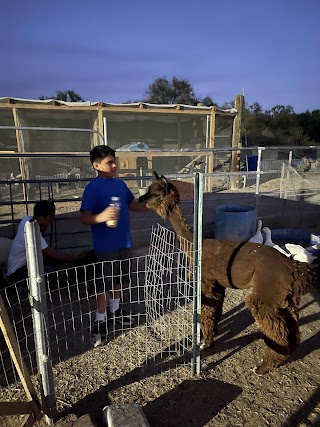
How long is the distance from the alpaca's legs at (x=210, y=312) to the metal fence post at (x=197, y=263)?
335 millimetres

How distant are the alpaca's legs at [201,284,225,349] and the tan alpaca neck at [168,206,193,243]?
525mm

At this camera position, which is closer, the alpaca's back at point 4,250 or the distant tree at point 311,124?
the alpaca's back at point 4,250

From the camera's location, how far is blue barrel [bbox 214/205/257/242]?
5516 millimetres

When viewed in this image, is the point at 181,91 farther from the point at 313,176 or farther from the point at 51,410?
the point at 51,410

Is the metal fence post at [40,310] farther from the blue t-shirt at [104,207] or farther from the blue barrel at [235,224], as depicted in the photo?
the blue barrel at [235,224]

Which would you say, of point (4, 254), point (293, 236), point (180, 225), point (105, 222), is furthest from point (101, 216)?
point (293, 236)

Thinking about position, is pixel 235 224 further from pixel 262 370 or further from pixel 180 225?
pixel 262 370

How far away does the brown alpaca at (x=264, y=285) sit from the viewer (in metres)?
2.51

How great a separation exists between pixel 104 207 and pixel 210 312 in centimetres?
140

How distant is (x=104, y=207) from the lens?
2939 mm

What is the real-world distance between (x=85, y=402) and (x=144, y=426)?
62 centimetres

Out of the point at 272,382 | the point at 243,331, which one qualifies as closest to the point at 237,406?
the point at 272,382

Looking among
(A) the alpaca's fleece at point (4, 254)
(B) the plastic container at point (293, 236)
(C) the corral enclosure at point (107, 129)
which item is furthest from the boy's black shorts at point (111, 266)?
(C) the corral enclosure at point (107, 129)

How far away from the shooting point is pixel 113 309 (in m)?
3.26
